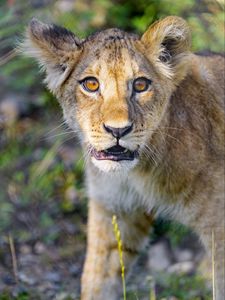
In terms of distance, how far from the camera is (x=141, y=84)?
532cm

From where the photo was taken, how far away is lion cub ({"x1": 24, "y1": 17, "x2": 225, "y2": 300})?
5.21m

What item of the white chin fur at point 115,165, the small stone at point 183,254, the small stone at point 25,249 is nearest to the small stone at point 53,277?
the small stone at point 25,249

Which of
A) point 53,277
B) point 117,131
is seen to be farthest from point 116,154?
point 53,277

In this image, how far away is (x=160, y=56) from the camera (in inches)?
219

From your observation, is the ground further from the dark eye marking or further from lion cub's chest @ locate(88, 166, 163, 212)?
the dark eye marking

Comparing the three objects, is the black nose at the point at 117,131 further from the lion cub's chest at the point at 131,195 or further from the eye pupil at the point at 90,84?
the lion cub's chest at the point at 131,195

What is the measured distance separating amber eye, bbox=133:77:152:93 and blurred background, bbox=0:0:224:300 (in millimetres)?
1633

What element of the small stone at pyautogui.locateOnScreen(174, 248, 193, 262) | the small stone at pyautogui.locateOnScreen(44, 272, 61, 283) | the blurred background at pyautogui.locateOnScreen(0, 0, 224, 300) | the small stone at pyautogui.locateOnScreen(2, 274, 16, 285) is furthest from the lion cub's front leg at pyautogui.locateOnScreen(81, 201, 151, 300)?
the small stone at pyautogui.locateOnScreen(174, 248, 193, 262)

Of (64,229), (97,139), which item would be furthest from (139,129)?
(64,229)

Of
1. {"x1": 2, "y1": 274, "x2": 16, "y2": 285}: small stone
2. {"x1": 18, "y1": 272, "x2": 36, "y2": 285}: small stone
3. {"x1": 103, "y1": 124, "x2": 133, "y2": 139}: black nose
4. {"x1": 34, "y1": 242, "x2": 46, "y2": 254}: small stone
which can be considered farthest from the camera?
{"x1": 34, "y1": 242, "x2": 46, "y2": 254}: small stone

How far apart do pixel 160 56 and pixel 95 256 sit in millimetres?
1548

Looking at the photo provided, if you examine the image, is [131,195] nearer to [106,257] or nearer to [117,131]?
[106,257]

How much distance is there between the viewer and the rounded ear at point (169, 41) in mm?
5434

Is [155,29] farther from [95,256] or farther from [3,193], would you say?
[3,193]
